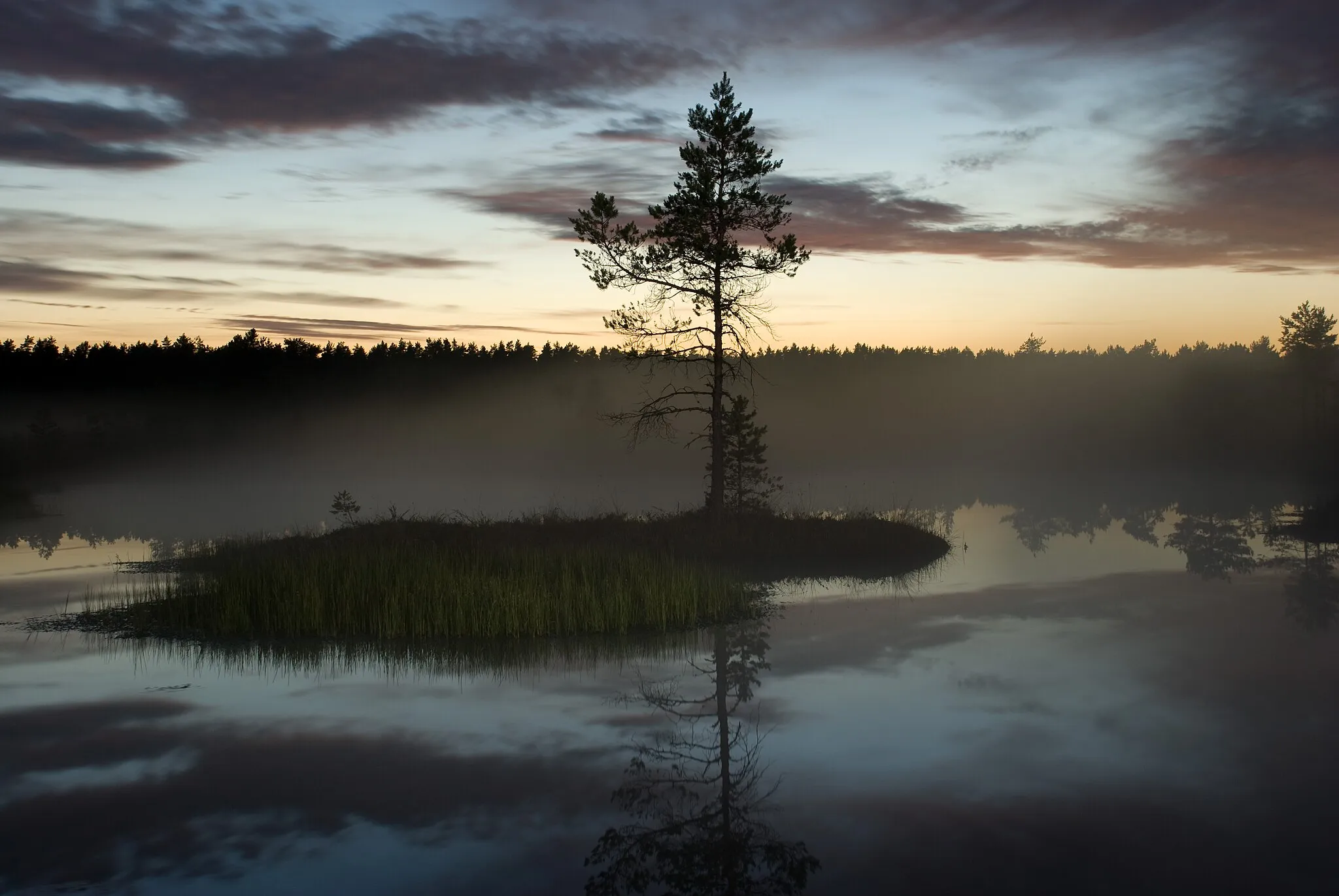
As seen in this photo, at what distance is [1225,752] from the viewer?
421 inches

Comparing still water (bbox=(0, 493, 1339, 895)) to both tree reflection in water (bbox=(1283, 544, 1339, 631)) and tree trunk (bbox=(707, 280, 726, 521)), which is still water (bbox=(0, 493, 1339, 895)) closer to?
tree reflection in water (bbox=(1283, 544, 1339, 631))

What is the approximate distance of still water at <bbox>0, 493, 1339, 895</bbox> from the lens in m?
7.75

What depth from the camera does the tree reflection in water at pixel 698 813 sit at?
24.7 feet

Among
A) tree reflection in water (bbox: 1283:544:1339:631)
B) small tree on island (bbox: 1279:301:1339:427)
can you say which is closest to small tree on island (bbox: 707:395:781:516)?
tree reflection in water (bbox: 1283:544:1339:631)

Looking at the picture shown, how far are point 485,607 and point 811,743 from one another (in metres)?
8.56

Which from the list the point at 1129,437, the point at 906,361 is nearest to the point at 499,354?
the point at 906,361

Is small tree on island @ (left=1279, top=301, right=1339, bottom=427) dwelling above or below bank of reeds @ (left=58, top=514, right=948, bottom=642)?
above

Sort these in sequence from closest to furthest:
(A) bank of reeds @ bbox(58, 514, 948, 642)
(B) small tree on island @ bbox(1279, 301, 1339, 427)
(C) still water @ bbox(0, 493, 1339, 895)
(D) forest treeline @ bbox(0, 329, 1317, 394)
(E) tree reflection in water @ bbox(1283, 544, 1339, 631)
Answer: (C) still water @ bbox(0, 493, 1339, 895) < (A) bank of reeds @ bbox(58, 514, 948, 642) < (E) tree reflection in water @ bbox(1283, 544, 1339, 631) < (B) small tree on island @ bbox(1279, 301, 1339, 427) < (D) forest treeline @ bbox(0, 329, 1317, 394)

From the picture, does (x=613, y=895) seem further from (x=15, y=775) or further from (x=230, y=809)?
(x=15, y=775)

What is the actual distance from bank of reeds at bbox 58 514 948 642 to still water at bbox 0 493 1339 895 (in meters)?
1.49

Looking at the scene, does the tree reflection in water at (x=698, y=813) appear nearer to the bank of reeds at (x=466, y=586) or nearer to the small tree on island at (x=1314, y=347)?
the bank of reeds at (x=466, y=586)

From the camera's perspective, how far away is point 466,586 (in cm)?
1841

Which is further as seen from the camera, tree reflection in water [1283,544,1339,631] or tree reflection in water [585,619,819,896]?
tree reflection in water [1283,544,1339,631]

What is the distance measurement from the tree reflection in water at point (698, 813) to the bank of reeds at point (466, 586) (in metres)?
4.90
